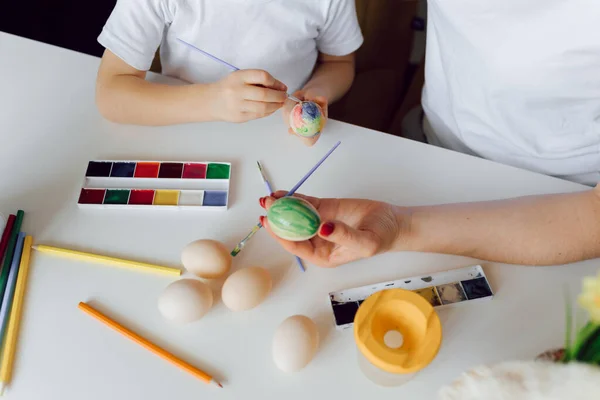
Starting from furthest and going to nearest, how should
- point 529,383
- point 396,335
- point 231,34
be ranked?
point 231,34
point 396,335
point 529,383

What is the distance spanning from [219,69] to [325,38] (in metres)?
0.19

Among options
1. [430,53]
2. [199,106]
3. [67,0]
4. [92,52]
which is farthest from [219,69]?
[67,0]

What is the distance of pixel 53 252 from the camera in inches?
22.9

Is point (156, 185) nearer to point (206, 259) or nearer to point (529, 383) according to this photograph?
point (206, 259)

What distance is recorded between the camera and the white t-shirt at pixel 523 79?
2.23 ft

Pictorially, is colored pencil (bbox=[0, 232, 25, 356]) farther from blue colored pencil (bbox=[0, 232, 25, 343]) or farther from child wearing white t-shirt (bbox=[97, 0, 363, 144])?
child wearing white t-shirt (bbox=[97, 0, 363, 144])

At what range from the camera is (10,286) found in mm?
553

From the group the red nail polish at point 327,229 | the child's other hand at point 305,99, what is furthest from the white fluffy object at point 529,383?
the child's other hand at point 305,99

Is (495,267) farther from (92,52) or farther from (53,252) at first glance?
(92,52)

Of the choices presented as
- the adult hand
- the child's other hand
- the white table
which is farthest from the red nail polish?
the child's other hand

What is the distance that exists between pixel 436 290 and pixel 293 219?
0.65ft

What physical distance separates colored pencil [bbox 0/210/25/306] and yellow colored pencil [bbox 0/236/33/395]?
0.01 meters

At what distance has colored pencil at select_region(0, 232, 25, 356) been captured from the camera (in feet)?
1.74

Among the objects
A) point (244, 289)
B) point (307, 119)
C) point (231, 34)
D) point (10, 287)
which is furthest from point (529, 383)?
point (231, 34)
